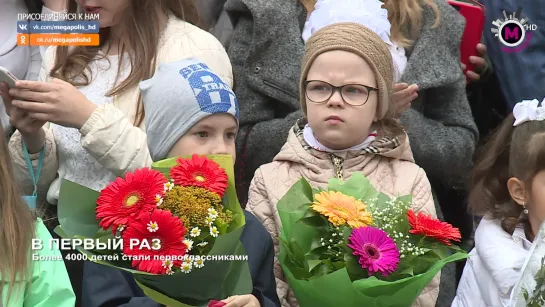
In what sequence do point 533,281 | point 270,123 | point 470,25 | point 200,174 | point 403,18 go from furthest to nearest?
point 470,25 → point 403,18 → point 270,123 → point 533,281 → point 200,174

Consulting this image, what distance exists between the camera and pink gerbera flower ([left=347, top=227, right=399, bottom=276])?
305 cm

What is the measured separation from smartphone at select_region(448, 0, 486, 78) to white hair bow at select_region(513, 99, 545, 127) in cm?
80

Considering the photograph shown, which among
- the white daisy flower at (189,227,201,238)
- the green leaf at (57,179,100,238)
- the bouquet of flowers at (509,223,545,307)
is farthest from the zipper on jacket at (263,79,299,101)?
the white daisy flower at (189,227,201,238)

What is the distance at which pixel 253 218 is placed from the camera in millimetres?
3311

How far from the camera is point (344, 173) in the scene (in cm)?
369

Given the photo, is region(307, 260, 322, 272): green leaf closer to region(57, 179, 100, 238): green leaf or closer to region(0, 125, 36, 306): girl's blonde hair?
region(57, 179, 100, 238): green leaf

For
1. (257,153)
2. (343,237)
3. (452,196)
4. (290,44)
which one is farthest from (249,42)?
(343,237)

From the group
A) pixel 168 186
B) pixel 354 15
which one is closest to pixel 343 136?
pixel 354 15

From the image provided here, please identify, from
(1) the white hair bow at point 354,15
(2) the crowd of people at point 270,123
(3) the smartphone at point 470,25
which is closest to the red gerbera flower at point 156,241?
(2) the crowd of people at point 270,123

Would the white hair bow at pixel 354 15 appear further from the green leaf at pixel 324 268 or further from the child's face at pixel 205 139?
the green leaf at pixel 324 268

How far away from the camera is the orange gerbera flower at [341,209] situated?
10.2ft

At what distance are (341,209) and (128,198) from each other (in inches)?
26.4

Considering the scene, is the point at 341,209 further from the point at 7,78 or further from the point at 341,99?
the point at 7,78

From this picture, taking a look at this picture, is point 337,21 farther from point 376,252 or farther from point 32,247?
point 32,247
